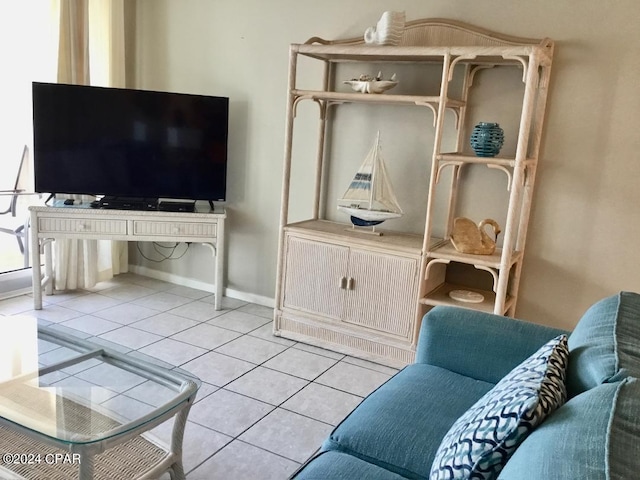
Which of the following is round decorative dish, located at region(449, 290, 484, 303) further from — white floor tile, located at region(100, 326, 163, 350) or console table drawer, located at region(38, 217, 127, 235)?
console table drawer, located at region(38, 217, 127, 235)

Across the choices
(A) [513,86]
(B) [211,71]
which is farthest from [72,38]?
(A) [513,86]

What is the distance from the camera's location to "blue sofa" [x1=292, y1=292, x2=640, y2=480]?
95cm

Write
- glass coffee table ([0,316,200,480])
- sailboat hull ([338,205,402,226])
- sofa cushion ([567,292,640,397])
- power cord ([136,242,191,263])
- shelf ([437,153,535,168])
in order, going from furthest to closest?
power cord ([136,242,191,263]) → sailboat hull ([338,205,402,226]) → shelf ([437,153,535,168]) → glass coffee table ([0,316,200,480]) → sofa cushion ([567,292,640,397])

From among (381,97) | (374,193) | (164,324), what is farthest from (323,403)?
(381,97)

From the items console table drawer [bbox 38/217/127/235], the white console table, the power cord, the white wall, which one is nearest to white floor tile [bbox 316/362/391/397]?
the white wall

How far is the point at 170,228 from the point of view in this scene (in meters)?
3.72

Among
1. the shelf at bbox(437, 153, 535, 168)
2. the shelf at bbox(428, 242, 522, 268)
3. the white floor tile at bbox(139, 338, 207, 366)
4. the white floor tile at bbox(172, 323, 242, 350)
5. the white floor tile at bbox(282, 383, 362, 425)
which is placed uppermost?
the shelf at bbox(437, 153, 535, 168)

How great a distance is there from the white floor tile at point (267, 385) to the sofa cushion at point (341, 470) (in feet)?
3.87

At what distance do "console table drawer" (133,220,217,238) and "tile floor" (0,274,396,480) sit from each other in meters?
0.54

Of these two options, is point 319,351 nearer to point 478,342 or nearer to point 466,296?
point 466,296

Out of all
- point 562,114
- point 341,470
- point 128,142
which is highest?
point 562,114

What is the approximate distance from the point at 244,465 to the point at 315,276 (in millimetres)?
1369

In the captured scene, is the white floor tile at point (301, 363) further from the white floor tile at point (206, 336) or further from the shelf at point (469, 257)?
the shelf at point (469, 257)

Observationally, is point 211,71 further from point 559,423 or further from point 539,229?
point 559,423
